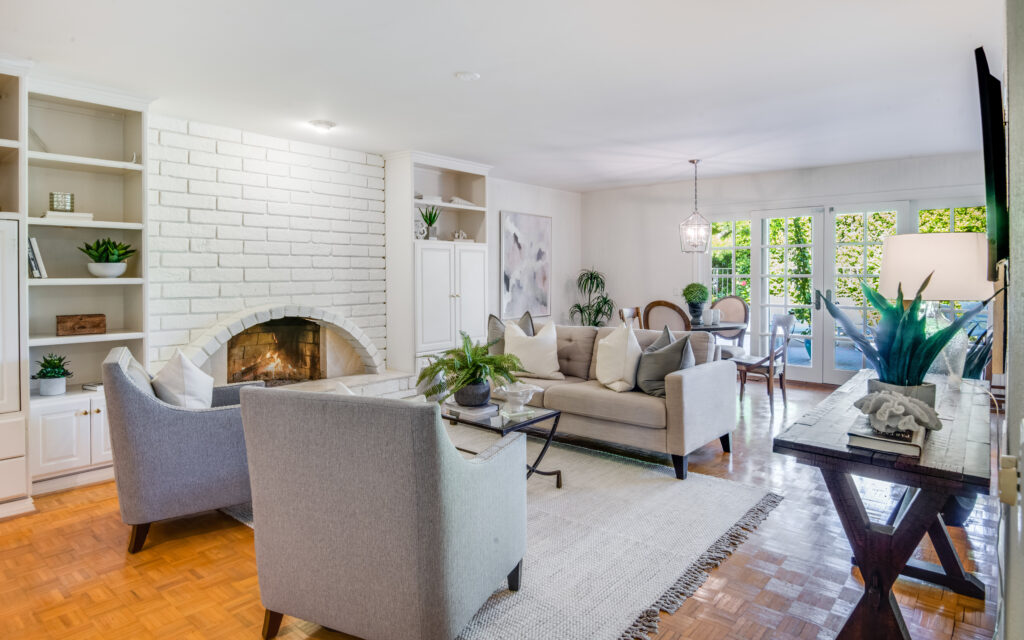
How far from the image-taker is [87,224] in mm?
3480

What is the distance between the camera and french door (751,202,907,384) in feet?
19.8

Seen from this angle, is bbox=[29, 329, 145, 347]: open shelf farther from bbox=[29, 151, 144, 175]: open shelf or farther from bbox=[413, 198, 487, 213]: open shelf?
bbox=[413, 198, 487, 213]: open shelf

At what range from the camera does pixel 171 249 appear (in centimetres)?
408

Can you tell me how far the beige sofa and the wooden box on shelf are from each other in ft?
9.04

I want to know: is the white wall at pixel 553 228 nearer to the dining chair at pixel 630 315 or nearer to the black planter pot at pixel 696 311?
the dining chair at pixel 630 315

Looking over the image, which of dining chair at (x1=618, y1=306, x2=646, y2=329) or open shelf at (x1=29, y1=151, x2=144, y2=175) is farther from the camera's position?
dining chair at (x1=618, y1=306, x2=646, y2=329)

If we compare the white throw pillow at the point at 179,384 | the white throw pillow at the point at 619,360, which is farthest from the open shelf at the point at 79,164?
the white throw pillow at the point at 619,360

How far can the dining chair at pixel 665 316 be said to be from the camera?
281 inches

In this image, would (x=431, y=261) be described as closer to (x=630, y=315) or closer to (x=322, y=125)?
(x=322, y=125)

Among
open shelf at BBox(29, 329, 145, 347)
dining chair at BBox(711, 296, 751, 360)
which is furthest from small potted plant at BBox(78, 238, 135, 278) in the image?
dining chair at BBox(711, 296, 751, 360)

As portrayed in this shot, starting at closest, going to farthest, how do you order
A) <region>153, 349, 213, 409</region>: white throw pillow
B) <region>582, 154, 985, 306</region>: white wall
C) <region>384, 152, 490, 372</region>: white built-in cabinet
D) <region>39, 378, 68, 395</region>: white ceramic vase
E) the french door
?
<region>153, 349, 213, 409</region>: white throw pillow
<region>39, 378, 68, 395</region>: white ceramic vase
<region>384, 152, 490, 372</region>: white built-in cabinet
<region>582, 154, 985, 306</region>: white wall
the french door

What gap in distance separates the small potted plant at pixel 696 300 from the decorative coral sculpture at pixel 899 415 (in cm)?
395

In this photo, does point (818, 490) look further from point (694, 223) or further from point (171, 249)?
point (171, 249)

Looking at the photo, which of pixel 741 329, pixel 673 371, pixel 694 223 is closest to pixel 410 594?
pixel 673 371
